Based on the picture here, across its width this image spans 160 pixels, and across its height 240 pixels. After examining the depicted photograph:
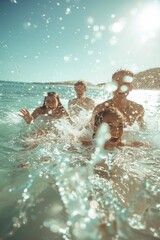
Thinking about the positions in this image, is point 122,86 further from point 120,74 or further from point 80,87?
point 80,87

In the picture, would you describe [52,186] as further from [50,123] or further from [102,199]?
[50,123]

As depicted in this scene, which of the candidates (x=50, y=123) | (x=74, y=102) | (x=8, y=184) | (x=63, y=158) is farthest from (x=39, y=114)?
(x=8, y=184)

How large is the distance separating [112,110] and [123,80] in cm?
226

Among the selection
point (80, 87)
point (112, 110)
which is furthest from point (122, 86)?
point (80, 87)

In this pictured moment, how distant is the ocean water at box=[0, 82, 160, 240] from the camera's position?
2627 mm

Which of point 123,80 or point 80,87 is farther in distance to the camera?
point 80,87

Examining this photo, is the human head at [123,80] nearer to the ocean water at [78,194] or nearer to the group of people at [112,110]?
the group of people at [112,110]

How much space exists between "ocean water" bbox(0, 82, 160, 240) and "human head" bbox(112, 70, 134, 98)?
186 cm

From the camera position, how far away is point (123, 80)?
6.32 meters

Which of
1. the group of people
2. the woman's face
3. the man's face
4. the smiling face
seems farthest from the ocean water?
the smiling face

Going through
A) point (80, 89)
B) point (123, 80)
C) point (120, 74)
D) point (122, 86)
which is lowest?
point (80, 89)

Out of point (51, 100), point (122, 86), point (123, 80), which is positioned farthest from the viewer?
point (51, 100)

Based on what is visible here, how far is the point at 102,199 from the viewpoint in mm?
3090

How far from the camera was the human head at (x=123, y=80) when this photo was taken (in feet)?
20.8
